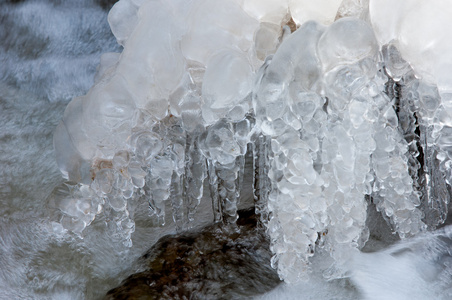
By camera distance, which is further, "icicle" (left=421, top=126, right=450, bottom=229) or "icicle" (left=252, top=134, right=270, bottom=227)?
"icicle" (left=252, top=134, right=270, bottom=227)

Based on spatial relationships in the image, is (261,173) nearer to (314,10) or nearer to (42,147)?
(314,10)

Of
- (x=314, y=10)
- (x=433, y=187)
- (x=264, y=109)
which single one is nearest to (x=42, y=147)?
(x=264, y=109)

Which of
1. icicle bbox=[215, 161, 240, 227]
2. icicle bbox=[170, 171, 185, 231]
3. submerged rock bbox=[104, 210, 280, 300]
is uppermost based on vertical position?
icicle bbox=[215, 161, 240, 227]

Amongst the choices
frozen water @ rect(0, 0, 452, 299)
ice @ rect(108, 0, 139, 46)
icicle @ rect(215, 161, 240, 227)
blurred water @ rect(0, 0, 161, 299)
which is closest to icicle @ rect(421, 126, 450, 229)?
frozen water @ rect(0, 0, 452, 299)

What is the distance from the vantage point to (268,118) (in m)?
1.39

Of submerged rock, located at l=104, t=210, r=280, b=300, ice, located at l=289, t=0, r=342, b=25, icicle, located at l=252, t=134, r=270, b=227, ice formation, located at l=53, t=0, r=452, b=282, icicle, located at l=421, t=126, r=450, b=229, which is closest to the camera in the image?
ice formation, located at l=53, t=0, r=452, b=282

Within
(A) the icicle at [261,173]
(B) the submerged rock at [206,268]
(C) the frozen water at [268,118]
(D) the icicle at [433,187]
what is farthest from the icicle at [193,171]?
(D) the icicle at [433,187]

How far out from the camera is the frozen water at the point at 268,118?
1343 mm

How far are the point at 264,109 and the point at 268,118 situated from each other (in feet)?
0.09

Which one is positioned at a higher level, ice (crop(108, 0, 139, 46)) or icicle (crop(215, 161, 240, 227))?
ice (crop(108, 0, 139, 46))

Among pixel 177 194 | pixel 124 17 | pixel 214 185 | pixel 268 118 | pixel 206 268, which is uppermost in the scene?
pixel 124 17

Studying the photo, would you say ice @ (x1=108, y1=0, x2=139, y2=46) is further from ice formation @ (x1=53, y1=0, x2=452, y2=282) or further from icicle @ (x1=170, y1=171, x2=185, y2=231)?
icicle @ (x1=170, y1=171, x2=185, y2=231)

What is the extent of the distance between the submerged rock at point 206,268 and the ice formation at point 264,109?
228 millimetres

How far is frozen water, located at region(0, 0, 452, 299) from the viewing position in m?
1.34
